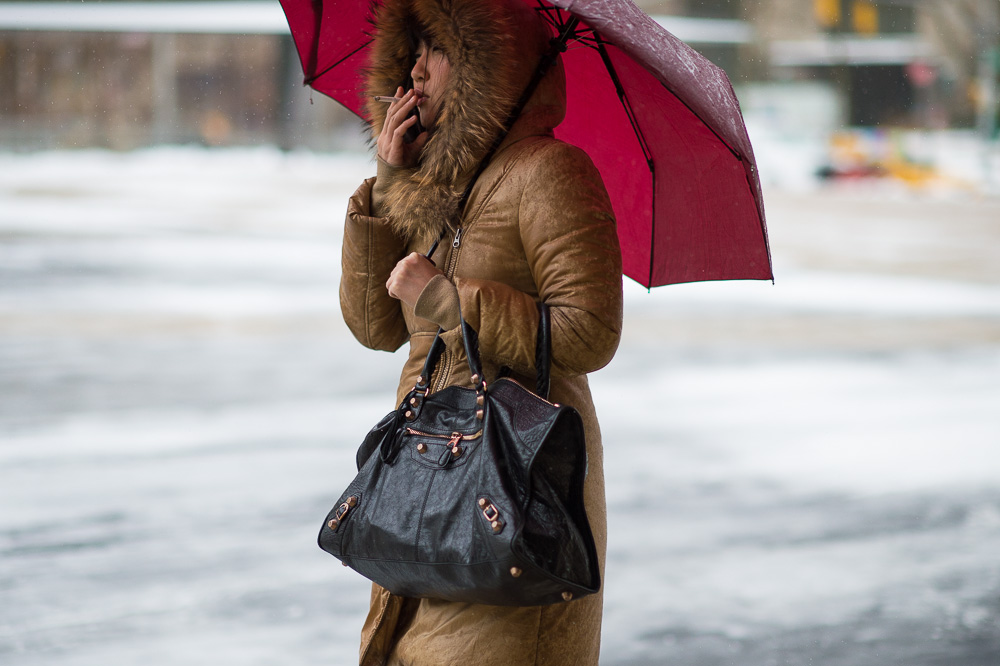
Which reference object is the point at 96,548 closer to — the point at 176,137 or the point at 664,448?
the point at 664,448

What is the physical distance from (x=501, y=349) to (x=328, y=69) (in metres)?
1.12

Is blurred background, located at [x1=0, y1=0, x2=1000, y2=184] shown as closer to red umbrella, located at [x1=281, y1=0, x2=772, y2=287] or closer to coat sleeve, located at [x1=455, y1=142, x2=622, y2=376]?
red umbrella, located at [x1=281, y1=0, x2=772, y2=287]

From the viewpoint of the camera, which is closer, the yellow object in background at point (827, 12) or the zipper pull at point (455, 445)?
the zipper pull at point (455, 445)

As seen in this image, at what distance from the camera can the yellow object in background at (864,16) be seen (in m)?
34.8

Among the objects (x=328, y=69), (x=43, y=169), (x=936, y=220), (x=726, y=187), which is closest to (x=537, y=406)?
(x=726, y=187)

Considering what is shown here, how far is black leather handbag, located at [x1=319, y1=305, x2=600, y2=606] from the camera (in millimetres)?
1720

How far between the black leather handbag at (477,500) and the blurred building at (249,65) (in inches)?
1281

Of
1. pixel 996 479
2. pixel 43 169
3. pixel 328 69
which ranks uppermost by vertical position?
Answer: pixel 328 69

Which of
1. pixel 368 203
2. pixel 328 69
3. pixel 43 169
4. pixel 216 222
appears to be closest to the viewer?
pixel 368 203

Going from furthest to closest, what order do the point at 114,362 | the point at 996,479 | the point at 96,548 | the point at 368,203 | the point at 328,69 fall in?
the point at 114,362 < the point at 996,479 < the point at 96,548 < the point at 328,69 < the point at 368,203

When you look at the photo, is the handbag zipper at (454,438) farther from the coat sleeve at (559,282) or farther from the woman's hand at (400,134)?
the woman's hand at (400,134)

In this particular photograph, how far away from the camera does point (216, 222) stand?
55.4ft

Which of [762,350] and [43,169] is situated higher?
[762,350]

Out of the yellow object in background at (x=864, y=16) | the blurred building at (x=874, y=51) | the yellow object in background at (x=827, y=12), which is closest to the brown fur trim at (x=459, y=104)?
the blurred building at (x=874, y=51)
